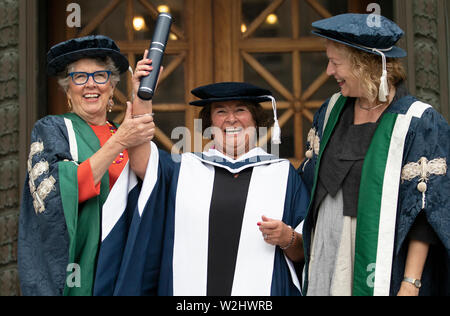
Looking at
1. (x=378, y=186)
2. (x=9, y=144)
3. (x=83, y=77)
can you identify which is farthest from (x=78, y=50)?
(x=378, y=186)

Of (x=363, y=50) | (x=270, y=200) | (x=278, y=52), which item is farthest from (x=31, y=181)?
(x=278, y=52)

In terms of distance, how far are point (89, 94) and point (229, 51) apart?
5.33 feet

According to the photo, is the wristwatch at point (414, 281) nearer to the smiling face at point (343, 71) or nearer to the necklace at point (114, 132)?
the smiling face at point (343, 71)

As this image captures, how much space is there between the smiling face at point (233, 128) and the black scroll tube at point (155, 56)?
0.50 m

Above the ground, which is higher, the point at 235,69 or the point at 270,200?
the point at 235,69

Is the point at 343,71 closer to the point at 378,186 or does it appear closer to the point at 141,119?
the point at 378,186

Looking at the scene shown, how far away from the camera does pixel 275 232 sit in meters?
2.71

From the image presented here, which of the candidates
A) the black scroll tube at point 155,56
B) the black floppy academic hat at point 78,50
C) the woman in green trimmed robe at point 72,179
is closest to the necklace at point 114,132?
the woman in green trimmed robe at point 72,179

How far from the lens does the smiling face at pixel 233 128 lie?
3.00 m

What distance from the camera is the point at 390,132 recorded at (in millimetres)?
2545

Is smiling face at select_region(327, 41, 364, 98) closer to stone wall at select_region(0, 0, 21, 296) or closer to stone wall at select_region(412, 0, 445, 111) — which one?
stone wall at select_region(412, 0, 445, 111)

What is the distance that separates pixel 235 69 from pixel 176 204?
173 centimetres

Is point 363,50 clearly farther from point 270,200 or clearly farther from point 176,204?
point 176,204

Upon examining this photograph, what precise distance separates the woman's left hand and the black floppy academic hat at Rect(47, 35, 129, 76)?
116 cm
